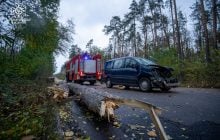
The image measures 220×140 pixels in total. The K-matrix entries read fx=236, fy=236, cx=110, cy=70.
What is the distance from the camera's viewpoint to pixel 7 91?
678 centimetres

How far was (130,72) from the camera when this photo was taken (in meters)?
13.8

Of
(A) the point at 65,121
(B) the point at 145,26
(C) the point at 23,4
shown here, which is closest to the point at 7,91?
(A) the point at 65,121

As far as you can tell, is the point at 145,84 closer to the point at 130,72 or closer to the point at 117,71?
the point at 130,72

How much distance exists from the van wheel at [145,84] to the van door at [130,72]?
40 cm

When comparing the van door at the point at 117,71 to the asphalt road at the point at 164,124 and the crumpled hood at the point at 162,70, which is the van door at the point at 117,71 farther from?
the asphalt road at the point at 164,124

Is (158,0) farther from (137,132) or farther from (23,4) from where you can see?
(137,132)

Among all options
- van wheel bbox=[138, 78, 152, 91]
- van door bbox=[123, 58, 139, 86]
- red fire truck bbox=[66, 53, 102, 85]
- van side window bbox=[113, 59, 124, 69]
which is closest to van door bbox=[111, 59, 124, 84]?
van side window bbox=[113, 59, 124, 69]

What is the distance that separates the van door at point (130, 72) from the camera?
1335 cm

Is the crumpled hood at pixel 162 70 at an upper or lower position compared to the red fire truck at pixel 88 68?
lower

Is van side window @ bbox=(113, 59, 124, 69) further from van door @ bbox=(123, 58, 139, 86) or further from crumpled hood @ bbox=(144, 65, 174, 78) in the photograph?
crumpled hood @ bbox=(144, 65, 174, 78)

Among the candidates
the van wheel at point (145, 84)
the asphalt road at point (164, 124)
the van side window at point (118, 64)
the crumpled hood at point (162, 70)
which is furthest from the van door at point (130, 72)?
the asphalt road at point (164, 124)

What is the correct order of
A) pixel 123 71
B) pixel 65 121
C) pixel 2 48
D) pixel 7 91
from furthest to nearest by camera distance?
pixel 123 71, pixel 2 48, pixel 7 91, pixel 65 121

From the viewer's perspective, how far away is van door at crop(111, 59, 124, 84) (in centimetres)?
1474

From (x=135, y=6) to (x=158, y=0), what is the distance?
7.71 meters
